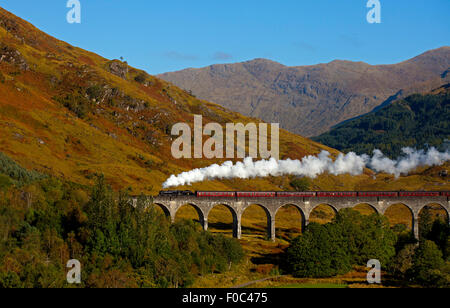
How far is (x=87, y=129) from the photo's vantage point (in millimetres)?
150875

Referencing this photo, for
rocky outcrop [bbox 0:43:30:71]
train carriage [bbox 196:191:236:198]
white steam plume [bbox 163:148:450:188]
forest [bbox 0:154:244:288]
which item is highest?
rocky outcrop [bbox 0:43:30:71]

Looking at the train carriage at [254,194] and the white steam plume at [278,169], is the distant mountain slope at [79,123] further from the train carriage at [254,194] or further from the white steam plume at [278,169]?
the train carriage at [254,194]

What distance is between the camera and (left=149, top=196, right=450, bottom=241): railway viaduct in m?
88.6

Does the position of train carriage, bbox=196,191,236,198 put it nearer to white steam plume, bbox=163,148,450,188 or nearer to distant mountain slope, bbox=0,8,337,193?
white steam plume, bbox=163,148,450,188

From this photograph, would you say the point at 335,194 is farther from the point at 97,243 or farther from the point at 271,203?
the point at 97,243

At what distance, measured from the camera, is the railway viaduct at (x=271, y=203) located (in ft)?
291

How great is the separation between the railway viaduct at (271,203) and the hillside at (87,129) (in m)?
31.5

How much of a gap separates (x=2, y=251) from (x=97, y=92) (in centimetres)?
12734

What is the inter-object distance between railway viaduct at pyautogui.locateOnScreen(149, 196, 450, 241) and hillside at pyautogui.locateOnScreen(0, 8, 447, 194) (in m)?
31.5

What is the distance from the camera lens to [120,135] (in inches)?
6388

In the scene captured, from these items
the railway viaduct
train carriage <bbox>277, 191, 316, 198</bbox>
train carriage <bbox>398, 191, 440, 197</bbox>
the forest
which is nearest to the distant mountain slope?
the railway viaduct
